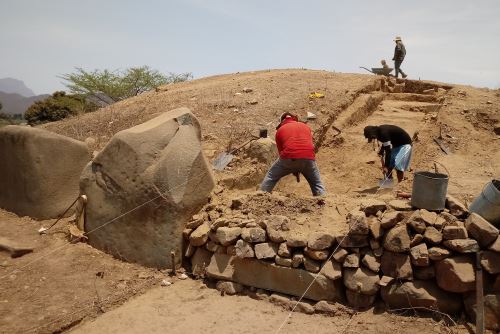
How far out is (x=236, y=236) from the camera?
4.24 metres

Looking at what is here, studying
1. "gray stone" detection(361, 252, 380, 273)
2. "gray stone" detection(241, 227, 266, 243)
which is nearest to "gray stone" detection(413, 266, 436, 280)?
"gray stone" detection(361, 252, 380, 273)

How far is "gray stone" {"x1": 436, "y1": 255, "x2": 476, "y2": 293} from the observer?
3477 mm

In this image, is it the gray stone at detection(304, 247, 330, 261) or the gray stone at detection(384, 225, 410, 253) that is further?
the gray stone at detection(304, 247, 330, 261)

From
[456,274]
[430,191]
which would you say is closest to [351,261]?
[456,274]

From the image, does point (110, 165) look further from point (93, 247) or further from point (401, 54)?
point (401, 54)

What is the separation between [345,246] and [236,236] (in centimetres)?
111

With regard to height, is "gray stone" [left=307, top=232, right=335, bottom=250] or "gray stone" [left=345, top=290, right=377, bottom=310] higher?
"gray stone" [left=307, top=232, right=335, bottom=250]

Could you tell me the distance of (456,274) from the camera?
3.49 metres

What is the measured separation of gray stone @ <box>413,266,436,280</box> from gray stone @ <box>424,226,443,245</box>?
23cm

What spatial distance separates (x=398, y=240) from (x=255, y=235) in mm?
1348

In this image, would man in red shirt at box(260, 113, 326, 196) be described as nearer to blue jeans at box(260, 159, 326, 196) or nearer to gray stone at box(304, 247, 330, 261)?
blue jeans at box(260, 159, 326, 196)

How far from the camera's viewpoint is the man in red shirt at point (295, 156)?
16.6 feet

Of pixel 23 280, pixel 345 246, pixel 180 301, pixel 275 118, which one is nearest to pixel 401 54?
pixel 275 118

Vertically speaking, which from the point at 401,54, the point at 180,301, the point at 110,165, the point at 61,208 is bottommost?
the point at 180,301
